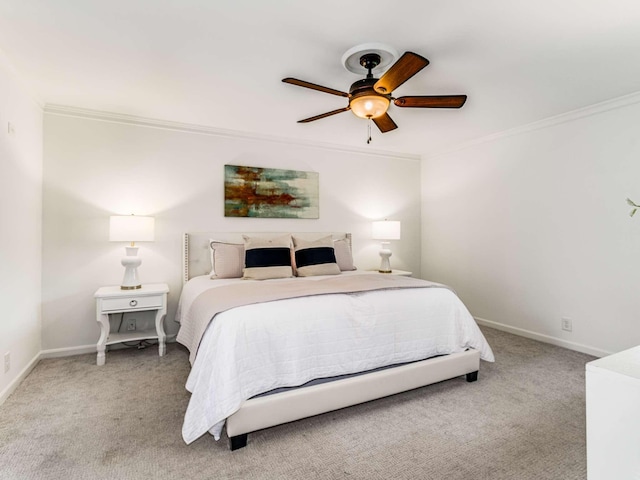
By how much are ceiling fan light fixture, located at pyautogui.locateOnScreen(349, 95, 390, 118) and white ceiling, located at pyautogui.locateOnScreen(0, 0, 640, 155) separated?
0.32 metres

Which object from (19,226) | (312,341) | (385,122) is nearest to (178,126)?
(19,226)

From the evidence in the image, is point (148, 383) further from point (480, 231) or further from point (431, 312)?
point (480, 231)

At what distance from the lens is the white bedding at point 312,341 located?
182 cm

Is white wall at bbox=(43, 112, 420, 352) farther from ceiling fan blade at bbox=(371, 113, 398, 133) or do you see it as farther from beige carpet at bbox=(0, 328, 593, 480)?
ceiling fan blade at bbox=(371, 113, 398, 133)

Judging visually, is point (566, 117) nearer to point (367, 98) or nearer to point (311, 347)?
point (367, 98)

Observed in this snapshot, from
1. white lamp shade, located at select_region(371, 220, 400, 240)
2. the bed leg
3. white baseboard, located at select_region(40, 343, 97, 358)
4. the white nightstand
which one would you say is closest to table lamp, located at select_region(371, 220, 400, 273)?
white lamp shade, located at select_region(371, 220, 400, 240)

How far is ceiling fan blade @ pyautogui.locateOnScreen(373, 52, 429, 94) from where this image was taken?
6.10ft

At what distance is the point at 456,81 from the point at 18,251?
367cm

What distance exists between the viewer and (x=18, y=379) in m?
2.64

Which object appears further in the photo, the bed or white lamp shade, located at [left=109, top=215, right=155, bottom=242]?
white lamp shade, located at [left=109, top=215, right=155, bottom=242]

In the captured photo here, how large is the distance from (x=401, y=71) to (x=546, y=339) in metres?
3.24

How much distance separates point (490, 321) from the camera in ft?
14.0

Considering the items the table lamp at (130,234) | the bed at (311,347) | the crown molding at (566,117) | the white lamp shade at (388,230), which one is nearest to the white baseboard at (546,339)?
the bed at (311,347)

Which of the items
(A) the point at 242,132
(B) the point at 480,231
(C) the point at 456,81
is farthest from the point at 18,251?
(B) the point at 480,231
